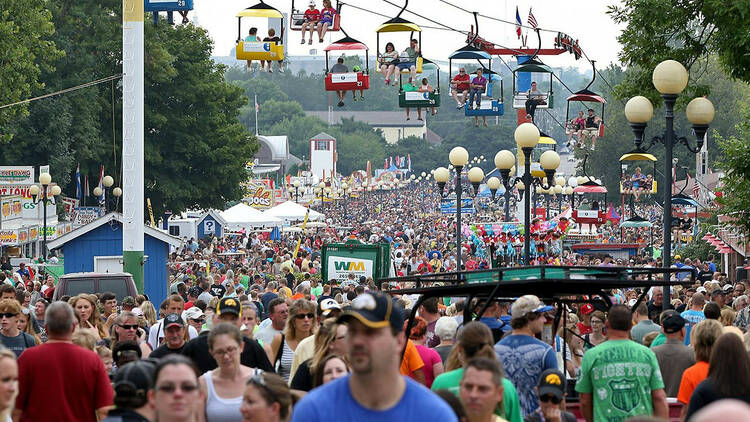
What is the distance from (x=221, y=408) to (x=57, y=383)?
1219 mm

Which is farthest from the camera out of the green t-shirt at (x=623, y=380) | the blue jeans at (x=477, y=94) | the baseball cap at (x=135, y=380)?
the blue jeans at (x=477, y=94)

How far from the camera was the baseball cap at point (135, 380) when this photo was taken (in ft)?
23.6

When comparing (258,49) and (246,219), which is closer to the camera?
(258,49)

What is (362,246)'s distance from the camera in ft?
95.7

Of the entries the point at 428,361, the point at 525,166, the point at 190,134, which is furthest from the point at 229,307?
the point at 190,134

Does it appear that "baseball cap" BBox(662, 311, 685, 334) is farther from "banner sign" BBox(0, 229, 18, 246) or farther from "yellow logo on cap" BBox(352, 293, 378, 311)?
"banner sign" BBox(0, 229, 18, 246)

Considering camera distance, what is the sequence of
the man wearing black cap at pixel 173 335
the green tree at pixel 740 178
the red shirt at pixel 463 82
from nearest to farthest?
the man wearing black cap at pixel 173 335
the green tree at pixel 740 178
the red shirt at pixel 463 82

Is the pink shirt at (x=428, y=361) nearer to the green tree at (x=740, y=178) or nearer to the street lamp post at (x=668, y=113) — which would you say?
the street lamp post at (x=668, y=113)

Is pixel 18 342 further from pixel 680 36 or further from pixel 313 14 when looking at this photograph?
pixel 313 14

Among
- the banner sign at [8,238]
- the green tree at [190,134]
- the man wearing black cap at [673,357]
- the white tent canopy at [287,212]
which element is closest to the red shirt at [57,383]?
the man wearing black cap at [673,357]

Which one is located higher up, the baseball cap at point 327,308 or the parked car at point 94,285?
the baseball cap at point 327,308

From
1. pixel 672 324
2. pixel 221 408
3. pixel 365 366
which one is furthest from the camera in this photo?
pixel 672 324

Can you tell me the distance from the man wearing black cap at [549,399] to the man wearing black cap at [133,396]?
2193 mm

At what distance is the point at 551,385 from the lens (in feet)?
26.7
